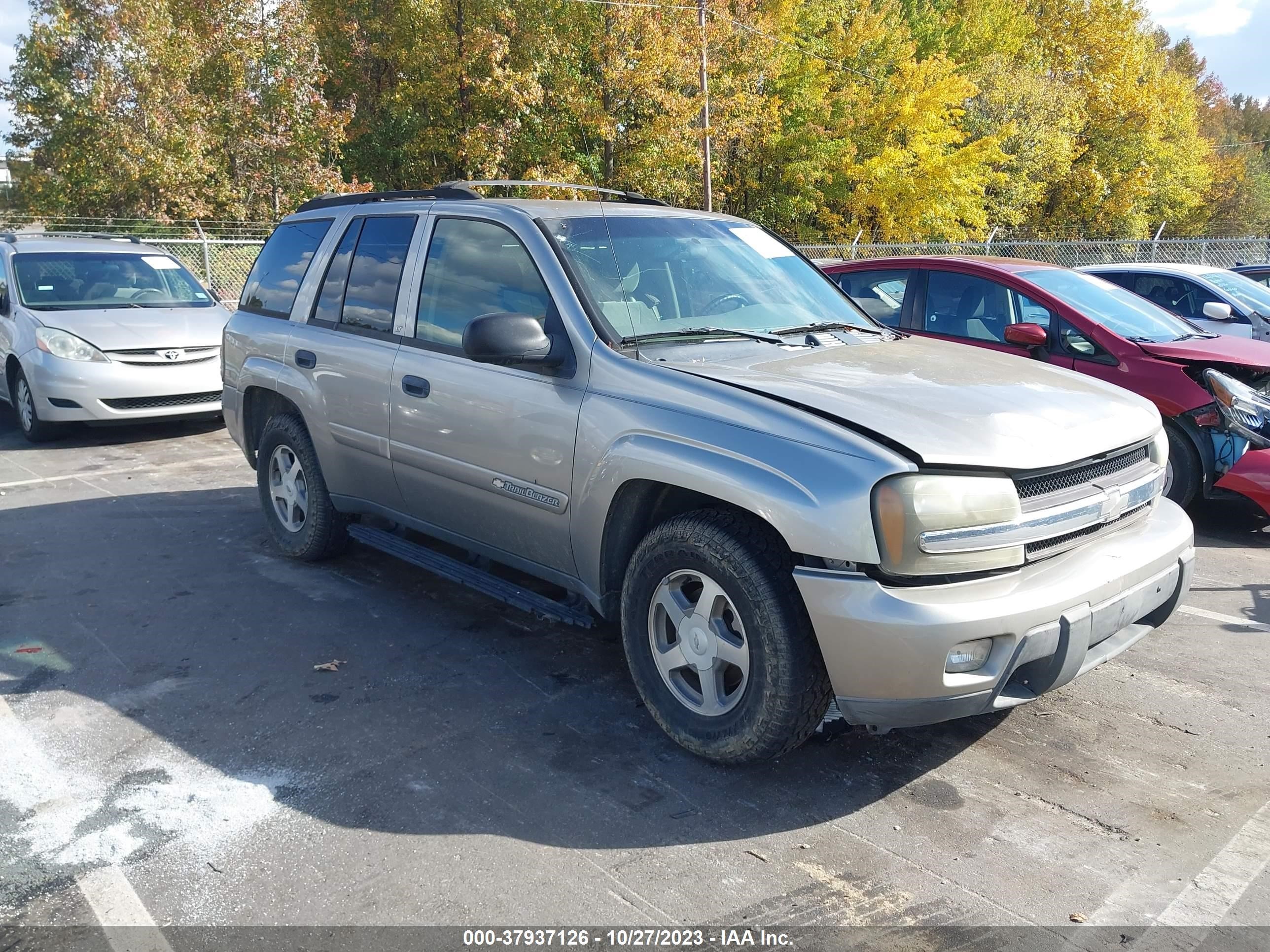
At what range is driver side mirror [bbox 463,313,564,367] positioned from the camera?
367cm

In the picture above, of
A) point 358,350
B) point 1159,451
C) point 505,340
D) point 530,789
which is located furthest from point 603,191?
point 530,789

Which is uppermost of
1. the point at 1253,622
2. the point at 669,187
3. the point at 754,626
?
the point at 669,187

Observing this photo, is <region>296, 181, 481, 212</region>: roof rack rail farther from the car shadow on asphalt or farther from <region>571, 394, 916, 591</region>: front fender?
the car shadow on asphalt

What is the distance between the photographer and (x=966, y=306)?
7172 millimetres

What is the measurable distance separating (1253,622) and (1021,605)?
2.60 meters

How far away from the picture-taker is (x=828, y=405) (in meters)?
3.22

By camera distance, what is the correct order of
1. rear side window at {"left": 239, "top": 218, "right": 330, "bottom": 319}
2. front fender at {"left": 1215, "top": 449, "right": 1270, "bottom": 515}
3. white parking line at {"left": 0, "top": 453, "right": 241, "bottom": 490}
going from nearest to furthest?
rear side window at {"left": 239, "top": 218, "right": 330, "bottom": 319} < front fender at {"left": 1215, "top": 449, "right": 1270, "bottom": 515} < white parking line at {"left": 0, "top": 453, "right": 241, "bottom": 490}

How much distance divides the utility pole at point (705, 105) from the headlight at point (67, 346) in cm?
2001

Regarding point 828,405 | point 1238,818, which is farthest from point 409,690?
point 1238,818

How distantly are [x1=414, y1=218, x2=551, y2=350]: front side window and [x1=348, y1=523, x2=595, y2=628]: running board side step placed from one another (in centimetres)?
99

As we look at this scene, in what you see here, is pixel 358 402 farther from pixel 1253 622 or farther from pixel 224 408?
pixel 1253 622

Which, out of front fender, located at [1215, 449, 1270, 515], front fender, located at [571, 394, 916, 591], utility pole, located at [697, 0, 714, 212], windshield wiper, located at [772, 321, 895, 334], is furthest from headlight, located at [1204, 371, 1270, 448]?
utility pole, located at [697, 0, 714, 212]

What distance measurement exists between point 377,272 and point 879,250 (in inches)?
670

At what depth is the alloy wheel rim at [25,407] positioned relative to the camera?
9141mm
